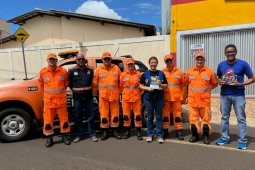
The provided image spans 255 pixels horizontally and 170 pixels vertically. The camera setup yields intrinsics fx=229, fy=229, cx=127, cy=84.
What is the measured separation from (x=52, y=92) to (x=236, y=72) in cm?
355

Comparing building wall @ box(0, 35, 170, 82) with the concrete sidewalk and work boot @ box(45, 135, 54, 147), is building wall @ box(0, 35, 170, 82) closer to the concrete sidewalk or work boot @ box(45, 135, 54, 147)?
the concrete sidewalk

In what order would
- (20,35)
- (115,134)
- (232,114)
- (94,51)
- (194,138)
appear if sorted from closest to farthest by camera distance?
(194,138)
(115,134)
(232,114)
(20,35)
(94,51)

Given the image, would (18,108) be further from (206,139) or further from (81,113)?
(206,139)

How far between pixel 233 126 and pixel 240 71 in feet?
7.93

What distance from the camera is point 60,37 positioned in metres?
19.0

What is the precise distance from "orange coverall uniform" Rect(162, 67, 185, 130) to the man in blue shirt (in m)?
0.82

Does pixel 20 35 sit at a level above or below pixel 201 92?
above

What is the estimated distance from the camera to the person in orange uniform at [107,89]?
489 cm

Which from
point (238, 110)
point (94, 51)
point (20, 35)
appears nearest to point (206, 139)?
point (238, 110)

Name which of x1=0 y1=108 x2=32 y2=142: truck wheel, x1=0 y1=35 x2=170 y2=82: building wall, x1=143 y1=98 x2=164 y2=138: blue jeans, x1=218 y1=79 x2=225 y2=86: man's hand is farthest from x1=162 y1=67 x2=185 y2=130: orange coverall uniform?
x1=0 y1=35 x2=170 y2=82: building wall

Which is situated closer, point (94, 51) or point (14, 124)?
point (14, 124)

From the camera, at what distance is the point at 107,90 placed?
16.0 ft

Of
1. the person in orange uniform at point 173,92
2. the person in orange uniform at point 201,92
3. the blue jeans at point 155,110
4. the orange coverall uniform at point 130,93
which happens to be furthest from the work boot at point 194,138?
the orange coverall uniform at point 130,93

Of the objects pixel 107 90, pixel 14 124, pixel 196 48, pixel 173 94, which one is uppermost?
pixel 196 48
